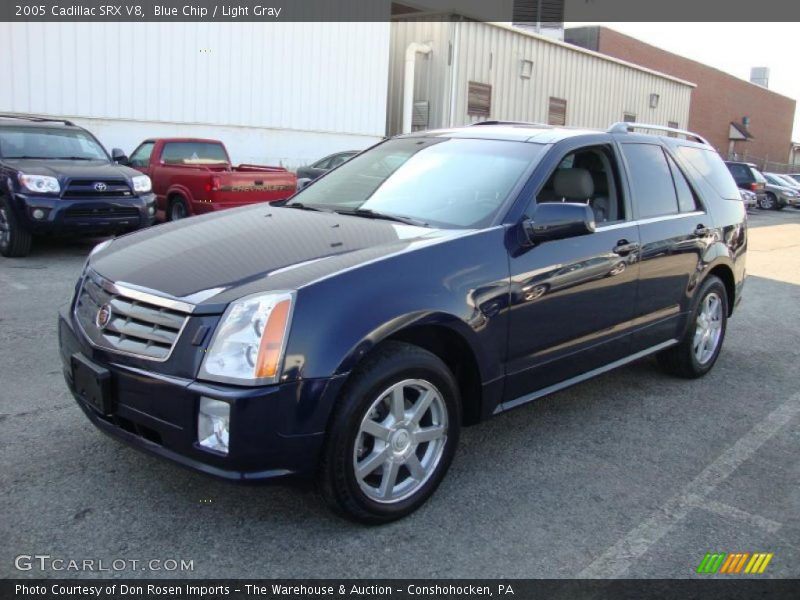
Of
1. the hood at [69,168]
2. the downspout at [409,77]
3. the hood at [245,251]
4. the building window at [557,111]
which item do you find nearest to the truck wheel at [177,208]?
the hood at [69,168]

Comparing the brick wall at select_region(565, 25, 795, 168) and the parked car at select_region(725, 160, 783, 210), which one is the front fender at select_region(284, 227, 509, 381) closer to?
the parked car at select_region(725, 160, 783, 210)

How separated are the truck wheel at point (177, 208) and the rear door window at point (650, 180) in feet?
26.2

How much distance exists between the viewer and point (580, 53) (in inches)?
1043

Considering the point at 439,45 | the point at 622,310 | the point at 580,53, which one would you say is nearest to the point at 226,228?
the point at 622,310

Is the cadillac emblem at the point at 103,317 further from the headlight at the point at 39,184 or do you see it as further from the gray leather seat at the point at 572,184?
the headlight at the point at 39,184

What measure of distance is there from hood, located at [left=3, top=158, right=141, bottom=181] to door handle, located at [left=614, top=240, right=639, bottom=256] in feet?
23.4

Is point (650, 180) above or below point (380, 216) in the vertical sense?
above

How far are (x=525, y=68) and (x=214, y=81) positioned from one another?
11.5 m

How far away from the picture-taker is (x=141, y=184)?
9.66 m

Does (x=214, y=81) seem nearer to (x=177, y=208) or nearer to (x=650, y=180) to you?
(x=177, y=208)

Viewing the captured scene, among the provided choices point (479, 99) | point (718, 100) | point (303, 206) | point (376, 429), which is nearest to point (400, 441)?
point (376, 429)

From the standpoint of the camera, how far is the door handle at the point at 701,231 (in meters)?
5.04

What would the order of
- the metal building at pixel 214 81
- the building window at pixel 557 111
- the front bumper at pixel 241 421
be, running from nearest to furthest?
the front bumper at pixel 241 421, the metal building at pixel 214 81, the building window at pixel 557 111

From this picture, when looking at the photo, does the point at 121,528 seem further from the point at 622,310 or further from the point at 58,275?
the point at 58,275
